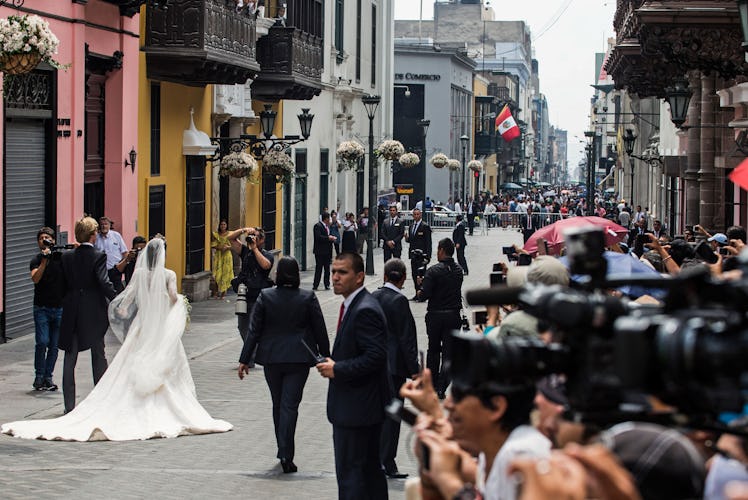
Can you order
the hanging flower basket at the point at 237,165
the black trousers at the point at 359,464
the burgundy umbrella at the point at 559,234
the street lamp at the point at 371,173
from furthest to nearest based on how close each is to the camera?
the street lamp at the point at 371,173, the hanging flower basket at the point at 237,165, the burgundy umbrella at the point at 559,234, the black trousers at the point at 359,464

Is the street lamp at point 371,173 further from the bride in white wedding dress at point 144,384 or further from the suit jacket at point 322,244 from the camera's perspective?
the bride in white wedding dress at point 144,384

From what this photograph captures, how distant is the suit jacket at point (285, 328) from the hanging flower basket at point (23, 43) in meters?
4.59

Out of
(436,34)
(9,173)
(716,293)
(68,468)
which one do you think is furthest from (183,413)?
(436,34)

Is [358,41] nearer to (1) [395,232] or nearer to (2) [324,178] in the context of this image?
(2) [324,178]

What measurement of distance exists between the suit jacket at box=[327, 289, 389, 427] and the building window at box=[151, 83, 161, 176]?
1611cm

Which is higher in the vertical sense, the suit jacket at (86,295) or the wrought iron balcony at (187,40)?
the wrought iron balcony at (187,40)

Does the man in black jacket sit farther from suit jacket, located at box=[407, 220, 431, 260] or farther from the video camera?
suit jacket, located at box=[407, 220, 431, 260]

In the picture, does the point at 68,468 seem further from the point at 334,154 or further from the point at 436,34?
the point at 436,34

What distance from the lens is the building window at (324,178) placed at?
40406 mm

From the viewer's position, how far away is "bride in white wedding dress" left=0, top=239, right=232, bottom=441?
12180 millimetres

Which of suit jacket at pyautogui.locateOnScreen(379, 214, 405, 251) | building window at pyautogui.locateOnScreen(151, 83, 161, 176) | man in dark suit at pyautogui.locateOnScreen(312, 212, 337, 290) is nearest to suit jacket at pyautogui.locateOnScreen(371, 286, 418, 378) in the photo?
building window at pyautogui.locateOnScreen(151, 83, 161, 176)

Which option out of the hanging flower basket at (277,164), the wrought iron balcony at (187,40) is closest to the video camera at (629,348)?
the wrought iron balcony at (187,40)

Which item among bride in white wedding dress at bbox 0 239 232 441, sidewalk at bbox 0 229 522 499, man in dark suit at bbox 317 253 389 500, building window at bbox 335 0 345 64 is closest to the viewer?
man in dark suit at bbox 317 253 389 500

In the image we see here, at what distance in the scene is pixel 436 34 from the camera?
405ft
